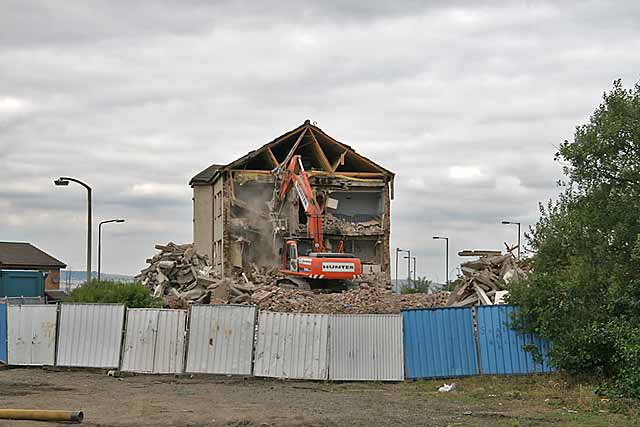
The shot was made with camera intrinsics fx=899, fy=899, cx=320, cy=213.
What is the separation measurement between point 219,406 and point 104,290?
11.5m

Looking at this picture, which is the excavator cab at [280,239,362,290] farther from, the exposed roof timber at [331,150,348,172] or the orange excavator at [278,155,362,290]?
the exposed roof timber at [331,150,348,172]

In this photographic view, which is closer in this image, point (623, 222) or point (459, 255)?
point (623, 222)

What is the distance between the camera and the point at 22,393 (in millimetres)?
19219

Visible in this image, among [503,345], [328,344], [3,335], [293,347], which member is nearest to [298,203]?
[3,335]

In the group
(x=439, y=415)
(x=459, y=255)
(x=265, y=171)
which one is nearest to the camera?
(x=439, y=415)

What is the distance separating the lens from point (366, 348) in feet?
71.2

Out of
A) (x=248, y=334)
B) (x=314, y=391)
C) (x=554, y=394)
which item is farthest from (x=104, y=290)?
(x=554, y=394)

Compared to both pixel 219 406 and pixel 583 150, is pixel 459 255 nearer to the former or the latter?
pixel 583 150

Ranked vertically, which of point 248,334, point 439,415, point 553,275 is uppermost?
point 553,275

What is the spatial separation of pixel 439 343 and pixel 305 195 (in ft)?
66.3

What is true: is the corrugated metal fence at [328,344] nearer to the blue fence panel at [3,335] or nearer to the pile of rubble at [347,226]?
the blue fence panel at [3,335]

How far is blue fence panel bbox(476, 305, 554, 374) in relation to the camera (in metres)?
21.2

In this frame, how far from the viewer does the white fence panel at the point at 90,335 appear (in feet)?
76.4

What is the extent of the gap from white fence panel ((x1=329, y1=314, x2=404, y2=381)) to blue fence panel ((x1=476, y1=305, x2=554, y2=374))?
199 centimetres
